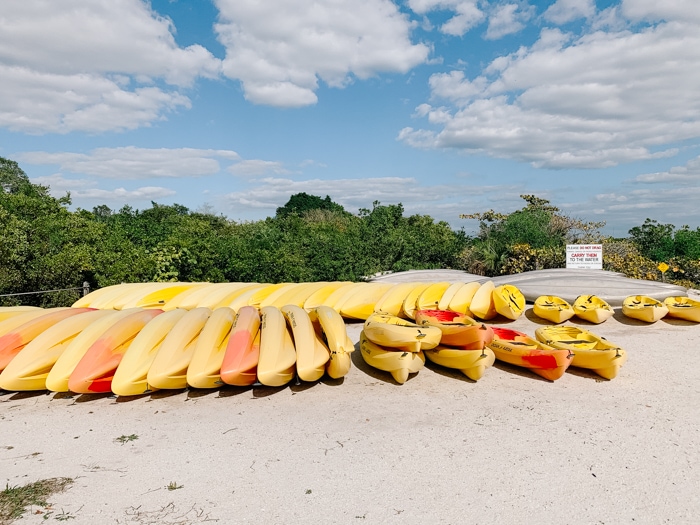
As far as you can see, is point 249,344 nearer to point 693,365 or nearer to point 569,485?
point 569,485

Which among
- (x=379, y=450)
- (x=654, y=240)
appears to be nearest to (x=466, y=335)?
(x=379, y=450)

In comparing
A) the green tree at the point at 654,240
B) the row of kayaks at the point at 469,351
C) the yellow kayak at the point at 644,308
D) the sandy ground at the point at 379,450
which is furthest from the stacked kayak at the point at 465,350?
the green tree at the point at 654,240

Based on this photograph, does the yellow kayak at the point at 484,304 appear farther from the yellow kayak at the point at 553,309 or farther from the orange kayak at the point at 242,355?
the orange kayak at the point at 242,355

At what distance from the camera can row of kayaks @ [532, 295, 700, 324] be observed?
7.61 meters

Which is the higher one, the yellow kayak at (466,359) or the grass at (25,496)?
the yellow kayak at (466,359)

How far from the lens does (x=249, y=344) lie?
17.5 ft

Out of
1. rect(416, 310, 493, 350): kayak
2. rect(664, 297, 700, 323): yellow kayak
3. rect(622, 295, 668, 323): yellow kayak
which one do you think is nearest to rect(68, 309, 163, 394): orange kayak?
rect(416, 310, 493, 350): kayak

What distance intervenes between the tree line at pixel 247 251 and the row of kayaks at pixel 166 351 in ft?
12.7

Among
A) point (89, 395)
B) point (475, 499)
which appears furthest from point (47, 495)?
point (475, 499)

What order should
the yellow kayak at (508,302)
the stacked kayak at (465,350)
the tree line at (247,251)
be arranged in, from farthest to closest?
the tree line at (247,251), the yellow kayak at (508,302), the stacked kayak at (465,350)

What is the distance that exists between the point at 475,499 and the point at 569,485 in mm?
757

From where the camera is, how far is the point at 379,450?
13.1 ft

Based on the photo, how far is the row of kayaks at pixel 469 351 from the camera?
5375 mm

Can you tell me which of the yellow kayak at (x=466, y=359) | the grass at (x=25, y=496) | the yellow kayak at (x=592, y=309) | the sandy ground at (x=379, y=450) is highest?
the yellow kayak at (x=592, y=309)
